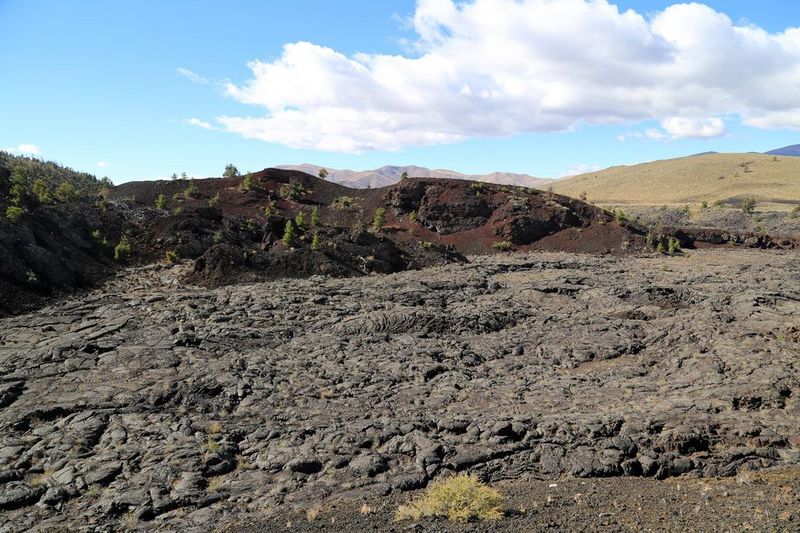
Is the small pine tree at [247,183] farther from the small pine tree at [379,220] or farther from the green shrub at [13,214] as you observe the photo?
the green shrub at [13,214]

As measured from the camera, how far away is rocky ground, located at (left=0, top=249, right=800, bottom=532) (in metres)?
9.27

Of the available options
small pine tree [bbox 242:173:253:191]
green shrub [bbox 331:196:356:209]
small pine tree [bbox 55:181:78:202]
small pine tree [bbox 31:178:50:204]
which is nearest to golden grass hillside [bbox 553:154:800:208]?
green shrub [bbox 331:196:356:209]

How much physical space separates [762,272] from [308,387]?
85.3ft

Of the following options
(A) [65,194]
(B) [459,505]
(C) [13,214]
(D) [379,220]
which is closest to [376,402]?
(B) [459,505]

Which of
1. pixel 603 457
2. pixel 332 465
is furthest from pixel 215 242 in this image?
pixel 603 457

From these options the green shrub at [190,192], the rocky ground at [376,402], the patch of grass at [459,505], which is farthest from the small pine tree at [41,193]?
the patch of grass at [459,505]

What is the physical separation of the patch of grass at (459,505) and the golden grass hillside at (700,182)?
2986 inches

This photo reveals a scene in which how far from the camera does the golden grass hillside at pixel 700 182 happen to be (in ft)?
289

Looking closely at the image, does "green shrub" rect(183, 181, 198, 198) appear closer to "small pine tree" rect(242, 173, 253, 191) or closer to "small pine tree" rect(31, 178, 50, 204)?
"small pine tree" rect(242, 173, 253, 191)

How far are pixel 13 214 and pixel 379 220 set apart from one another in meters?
22.2

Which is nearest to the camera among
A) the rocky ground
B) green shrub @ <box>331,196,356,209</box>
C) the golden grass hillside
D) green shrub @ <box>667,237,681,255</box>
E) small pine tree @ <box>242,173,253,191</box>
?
the rocky ground

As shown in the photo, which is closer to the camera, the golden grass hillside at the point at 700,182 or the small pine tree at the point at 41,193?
the small pine tree at the point at 41,193

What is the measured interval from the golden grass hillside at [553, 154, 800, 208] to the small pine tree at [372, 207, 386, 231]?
57.4m

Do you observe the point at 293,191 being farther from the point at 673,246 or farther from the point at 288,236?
the point at 673,246
